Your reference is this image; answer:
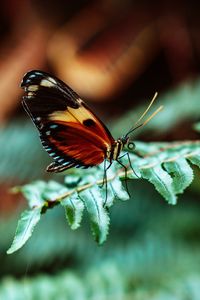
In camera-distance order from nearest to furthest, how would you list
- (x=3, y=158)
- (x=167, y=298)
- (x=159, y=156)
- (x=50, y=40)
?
1. (x=159, y=156)
2. (x=167, y=298)
3. (x=3, y=158)
4. (x=50, y=40)

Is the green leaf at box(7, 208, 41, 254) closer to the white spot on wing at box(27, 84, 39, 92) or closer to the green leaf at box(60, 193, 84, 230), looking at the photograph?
the green leaf at box(60, 193, 84, 230)

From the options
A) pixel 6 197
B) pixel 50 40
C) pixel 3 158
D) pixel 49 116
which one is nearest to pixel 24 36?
pixel 50 40

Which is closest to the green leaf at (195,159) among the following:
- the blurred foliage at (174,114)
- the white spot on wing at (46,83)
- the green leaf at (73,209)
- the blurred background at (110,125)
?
the green leaf at (73,209)

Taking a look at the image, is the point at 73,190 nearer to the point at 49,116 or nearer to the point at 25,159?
the point at 49,116

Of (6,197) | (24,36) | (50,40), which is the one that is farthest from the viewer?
(24,36)

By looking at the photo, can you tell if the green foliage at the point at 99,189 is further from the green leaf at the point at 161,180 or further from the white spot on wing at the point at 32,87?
the white spot on wing at the point at 32,87

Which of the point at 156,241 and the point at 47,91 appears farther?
the point at 156,241

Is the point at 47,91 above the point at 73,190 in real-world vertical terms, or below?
above
